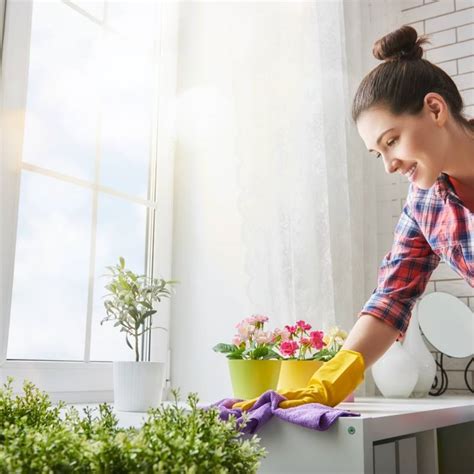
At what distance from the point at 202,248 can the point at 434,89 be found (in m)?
0.87

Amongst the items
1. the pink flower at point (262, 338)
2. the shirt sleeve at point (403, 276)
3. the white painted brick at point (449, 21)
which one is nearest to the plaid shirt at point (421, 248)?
the shirt sleeve at point (403, 276)

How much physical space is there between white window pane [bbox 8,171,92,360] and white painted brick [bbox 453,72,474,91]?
1355 mm

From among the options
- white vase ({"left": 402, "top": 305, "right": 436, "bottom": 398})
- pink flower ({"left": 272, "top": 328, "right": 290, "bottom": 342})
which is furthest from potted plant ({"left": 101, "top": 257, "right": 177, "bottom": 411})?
white vase ({"left": 402, "top": 305, "right": 436, "bottom": 398})

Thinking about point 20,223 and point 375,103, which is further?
point 20,223

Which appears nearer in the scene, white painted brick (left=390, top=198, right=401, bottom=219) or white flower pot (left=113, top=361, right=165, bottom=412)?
white flower pot (left=113, top=361, right=165, bottom=412)

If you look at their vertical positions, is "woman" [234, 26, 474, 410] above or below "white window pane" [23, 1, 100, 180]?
below

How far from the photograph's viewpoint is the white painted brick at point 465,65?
2285 millimetres

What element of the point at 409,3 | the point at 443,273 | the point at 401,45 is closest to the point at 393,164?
the point at 401,45

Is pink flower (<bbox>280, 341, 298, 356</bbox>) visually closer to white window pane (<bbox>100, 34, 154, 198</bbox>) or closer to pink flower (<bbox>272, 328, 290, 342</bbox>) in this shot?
pink flower (<bbox>272, 328, 290, 342</bbox>)

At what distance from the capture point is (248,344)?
1.65m

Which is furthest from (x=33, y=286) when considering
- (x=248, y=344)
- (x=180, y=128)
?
(x=180, y=128)

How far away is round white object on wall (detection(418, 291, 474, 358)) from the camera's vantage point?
2.06 metres

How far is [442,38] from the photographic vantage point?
Result: 2.36 m

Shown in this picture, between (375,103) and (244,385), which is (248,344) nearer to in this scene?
(244,385)
